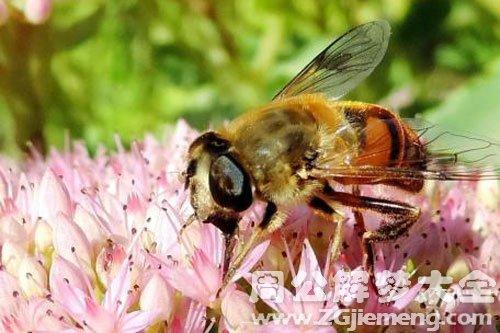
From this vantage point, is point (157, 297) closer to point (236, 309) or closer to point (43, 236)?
point (236, 309)

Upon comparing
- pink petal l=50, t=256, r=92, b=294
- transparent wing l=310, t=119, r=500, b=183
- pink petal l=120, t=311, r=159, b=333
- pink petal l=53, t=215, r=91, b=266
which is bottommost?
pink petal l=120, t=311, r=159, b=333

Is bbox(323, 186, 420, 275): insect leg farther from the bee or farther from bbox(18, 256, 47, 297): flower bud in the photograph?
bbox(18, 256, 47, 297): flower bud

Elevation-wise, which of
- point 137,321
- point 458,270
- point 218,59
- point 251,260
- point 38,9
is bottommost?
point 137,321

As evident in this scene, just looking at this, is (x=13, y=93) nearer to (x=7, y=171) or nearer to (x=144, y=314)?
(x=7, y=171)

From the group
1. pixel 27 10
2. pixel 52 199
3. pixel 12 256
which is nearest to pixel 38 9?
pixel 27 10

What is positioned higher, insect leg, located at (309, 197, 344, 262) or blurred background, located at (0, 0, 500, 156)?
blurred background, located at (0, 0, 500, 156)

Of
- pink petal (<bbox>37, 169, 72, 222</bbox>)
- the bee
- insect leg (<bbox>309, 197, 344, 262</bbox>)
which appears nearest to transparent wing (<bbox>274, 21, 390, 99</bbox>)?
the bee
